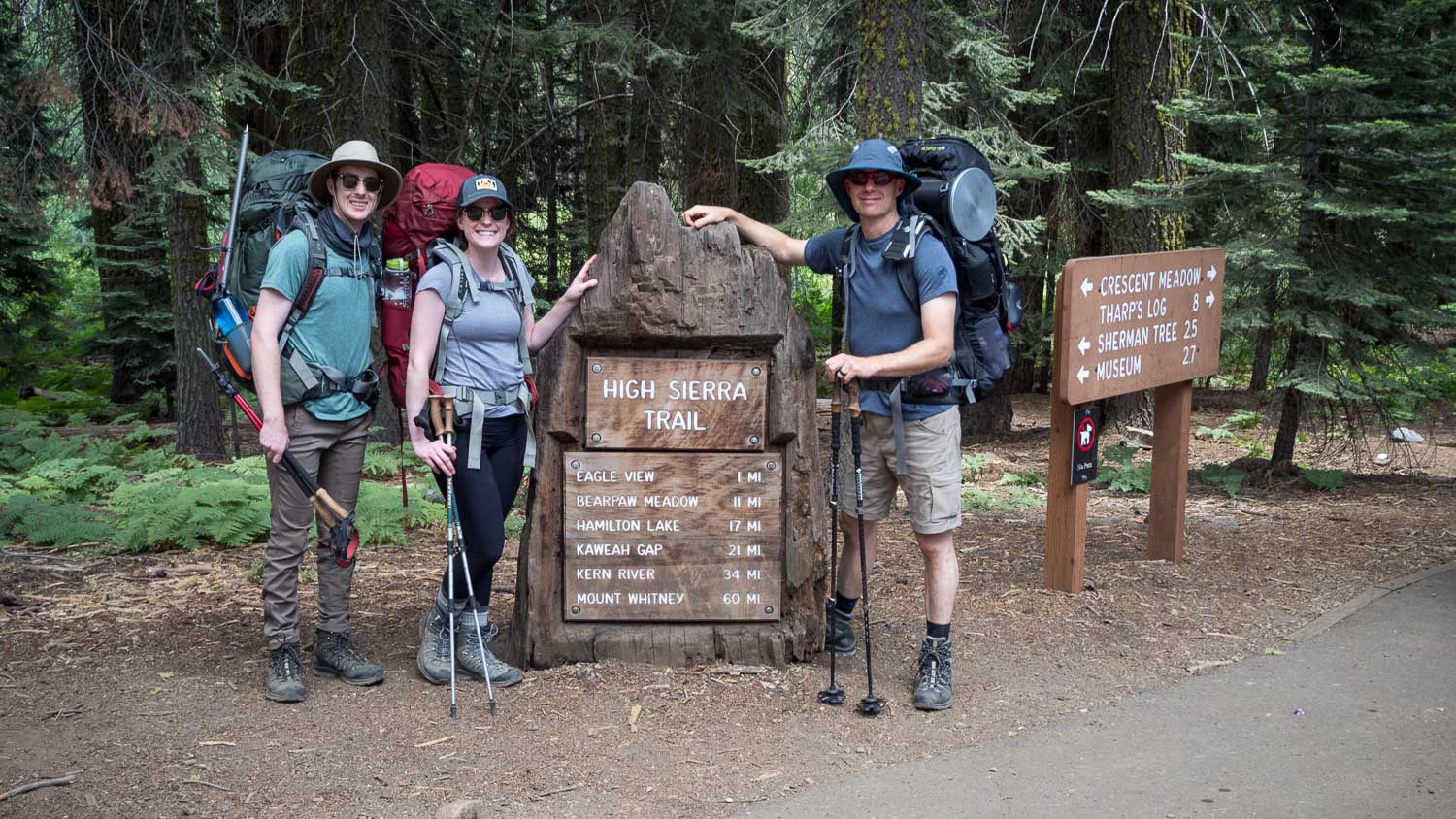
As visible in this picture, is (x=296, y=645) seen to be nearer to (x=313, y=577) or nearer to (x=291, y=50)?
(x=313, y=577)

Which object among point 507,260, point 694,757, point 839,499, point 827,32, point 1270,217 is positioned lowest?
point 694,757

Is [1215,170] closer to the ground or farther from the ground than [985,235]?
farther from the ground

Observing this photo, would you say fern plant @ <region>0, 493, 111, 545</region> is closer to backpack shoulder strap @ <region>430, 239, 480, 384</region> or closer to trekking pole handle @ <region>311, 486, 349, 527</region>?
trekking pole handle @ <region>311, 486, 349, 527</region>

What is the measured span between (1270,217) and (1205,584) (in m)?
4.63

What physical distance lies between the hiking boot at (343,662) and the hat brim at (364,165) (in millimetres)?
1944

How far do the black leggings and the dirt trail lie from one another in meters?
0.62

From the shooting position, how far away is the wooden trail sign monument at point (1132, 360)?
6402 mm

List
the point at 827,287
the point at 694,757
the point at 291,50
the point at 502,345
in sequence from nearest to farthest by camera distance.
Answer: the point at 694,757, the point at 502,345, the point at 291,50, the point at 827,287

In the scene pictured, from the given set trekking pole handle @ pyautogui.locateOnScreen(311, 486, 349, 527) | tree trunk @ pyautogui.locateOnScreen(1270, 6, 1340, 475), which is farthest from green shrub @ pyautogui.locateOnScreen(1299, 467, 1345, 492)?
trekking pole handle @ pyautogui.locateOnScreen(311, 486, 349, 527)

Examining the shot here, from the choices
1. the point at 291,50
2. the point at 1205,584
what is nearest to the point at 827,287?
the point at 291,50

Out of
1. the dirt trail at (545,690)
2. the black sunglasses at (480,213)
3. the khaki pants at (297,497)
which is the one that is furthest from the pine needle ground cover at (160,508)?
the black sunglasses at (480,213)

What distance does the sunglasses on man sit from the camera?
4.86m

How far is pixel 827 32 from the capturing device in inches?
421

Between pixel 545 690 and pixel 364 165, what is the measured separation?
7.78 ft
